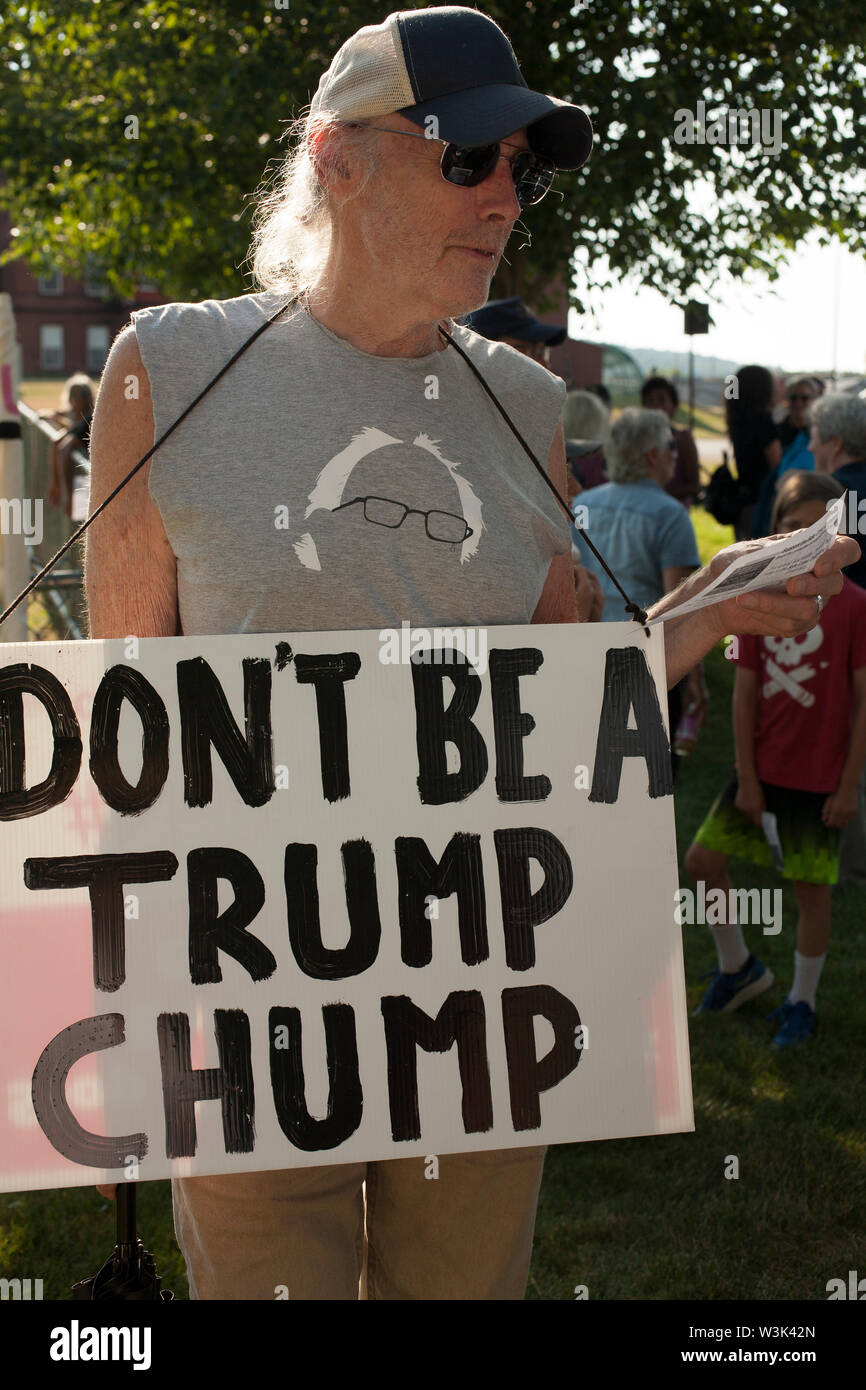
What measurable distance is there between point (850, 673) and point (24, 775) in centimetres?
340

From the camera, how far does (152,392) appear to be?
5.63ft

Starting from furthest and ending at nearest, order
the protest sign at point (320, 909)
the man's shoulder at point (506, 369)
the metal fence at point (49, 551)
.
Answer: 1. the metal fence at point (49, 551)
2. the man's shoulder at point (506, 369)
3. the protest sign at point (320, 909)

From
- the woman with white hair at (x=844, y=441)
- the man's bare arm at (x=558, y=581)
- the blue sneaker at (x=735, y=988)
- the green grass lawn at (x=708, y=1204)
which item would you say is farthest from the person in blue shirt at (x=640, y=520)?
the man's bare arm at (x=558, y=581)

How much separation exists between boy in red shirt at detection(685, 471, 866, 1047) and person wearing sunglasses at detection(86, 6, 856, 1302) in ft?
8.98

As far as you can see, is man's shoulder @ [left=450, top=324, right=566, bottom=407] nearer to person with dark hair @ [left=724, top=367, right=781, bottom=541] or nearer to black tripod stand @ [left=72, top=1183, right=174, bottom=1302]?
black tripod stand @ [left=72, top=1183, right=174, bottom=1302]

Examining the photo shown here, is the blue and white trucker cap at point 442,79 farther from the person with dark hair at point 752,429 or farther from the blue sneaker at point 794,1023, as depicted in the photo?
the person with dark hair at point 752,429

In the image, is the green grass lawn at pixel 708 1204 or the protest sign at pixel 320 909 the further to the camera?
the green grass lawn at pixel 708 1204

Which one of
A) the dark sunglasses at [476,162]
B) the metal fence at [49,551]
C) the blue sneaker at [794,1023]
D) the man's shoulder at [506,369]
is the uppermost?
the dark sunglasses at [476,162]

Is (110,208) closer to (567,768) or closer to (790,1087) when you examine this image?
(790,1087)

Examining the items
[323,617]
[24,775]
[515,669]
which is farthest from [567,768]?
[24,775]

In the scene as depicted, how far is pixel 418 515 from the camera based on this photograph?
1772 mm

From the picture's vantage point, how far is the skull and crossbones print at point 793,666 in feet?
14.8

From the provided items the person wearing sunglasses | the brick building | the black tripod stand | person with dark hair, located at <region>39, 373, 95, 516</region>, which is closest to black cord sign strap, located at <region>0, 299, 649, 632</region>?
the person wearing sunglasses

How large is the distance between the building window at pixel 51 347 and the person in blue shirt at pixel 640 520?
189 ft
